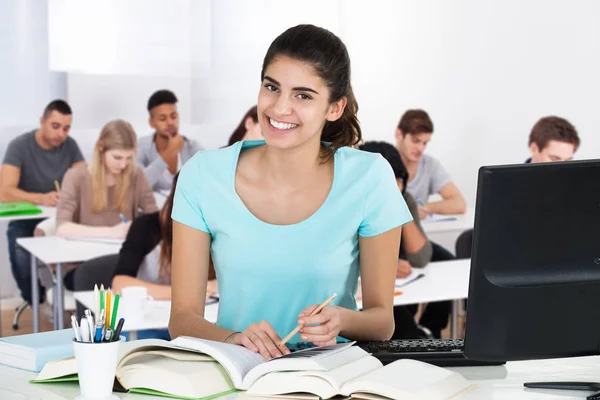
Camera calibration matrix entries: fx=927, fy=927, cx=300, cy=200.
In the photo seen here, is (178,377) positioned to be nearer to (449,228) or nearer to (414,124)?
(449,228)

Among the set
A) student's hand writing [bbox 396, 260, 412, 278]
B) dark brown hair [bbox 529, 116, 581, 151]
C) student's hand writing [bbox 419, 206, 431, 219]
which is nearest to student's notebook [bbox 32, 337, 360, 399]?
student's hand writing [bbox 396, 260, 412, 278]

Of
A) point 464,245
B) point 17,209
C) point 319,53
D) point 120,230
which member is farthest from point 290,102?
point 464,245

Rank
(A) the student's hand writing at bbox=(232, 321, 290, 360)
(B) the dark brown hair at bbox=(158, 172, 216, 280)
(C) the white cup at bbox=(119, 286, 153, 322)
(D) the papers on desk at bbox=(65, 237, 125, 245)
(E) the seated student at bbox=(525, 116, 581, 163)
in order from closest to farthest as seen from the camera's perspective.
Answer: (A) the student's hand writing at bbox=(232, 321, 290, 360)
(C) the white cup at bbox=(119, 286, 153, 322)
(B) the dark brown hair at bbox=(158, 172, 216, 280)
(D) the papers on desk at bbox=(65, 237, 125, 245)
(E) the seated student at bbox=(525, 116, 581, 163)

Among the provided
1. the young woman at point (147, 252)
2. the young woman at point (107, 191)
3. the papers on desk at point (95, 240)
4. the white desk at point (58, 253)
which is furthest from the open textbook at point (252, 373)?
the young woman at point (107, 191)

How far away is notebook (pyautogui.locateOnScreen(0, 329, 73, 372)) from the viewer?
1641 millimetres

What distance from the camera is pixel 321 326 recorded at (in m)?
1.69

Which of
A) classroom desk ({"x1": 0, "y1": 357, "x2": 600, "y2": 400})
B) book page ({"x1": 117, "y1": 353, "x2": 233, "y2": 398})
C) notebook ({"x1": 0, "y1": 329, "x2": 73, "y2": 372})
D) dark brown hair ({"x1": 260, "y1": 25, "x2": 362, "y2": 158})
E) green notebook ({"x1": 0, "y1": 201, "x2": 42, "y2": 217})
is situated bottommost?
green notebook ({"x1": 0, "y1": 201, "x2": 42, "y2": 217})

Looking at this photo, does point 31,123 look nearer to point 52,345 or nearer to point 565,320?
point 52,345

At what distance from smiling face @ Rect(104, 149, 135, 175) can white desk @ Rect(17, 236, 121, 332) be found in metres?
0.50

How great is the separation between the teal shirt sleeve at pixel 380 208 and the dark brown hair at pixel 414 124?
3.79m

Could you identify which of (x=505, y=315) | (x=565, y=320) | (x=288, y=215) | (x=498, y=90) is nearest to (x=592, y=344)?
(x=565, y=320)

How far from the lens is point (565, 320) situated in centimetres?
147

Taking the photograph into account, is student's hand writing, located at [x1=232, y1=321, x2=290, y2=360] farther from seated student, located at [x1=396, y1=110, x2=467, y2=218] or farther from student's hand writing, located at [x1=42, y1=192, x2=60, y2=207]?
seated student, located at [x1=396, y1=110, x2=467, y2=218]

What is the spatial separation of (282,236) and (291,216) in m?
0.07
